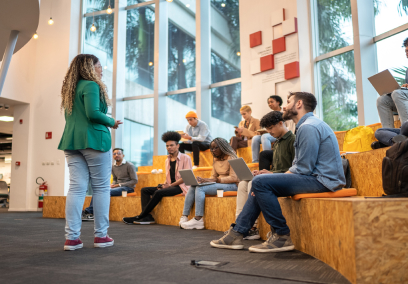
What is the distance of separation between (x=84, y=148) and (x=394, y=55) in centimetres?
477

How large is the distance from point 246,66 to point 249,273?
5.61 meters

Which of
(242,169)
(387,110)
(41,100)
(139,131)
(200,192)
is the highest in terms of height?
(41,100)

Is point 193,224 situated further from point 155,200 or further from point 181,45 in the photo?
point 181,45

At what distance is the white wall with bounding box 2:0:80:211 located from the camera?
336 inches

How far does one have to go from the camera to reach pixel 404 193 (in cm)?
200

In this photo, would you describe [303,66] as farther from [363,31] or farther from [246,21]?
[246,21]

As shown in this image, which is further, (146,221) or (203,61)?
(203,61)

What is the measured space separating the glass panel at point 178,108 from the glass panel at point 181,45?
0.79 feet

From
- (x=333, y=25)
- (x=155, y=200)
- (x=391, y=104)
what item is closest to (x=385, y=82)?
(x=391, y=104)

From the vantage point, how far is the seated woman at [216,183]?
3988mm

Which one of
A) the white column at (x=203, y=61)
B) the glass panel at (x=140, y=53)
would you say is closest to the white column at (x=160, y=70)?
the glass panel at (x=140, y=53)

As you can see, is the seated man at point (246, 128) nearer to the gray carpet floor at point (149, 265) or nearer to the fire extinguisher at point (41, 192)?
the gray carpet floor at point (149, 265)

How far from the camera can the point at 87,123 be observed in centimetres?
250

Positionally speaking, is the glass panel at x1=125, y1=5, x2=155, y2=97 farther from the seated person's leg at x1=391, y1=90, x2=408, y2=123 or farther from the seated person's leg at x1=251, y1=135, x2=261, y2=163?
the seated person's leg at x1=391, y1=90, x2=408, y2=123
